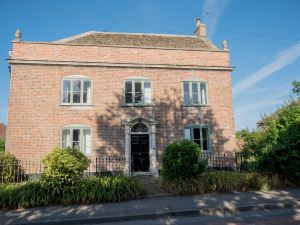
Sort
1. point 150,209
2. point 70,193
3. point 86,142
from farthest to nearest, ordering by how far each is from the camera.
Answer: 1. point 86,142
2. point 70,193
3. point 150,209

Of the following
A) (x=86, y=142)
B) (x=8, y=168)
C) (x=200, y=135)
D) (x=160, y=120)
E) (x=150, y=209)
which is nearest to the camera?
(x=150, y=209)

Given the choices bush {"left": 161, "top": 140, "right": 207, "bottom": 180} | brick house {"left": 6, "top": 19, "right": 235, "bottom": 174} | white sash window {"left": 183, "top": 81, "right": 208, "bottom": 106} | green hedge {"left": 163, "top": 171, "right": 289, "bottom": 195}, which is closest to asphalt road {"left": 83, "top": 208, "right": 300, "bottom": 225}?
green hedge {"left": 163, "top": 171, "right": 289, "bottom": 195}

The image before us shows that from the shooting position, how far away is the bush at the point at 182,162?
1069 cm

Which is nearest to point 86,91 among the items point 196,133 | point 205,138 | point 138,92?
point 138,92

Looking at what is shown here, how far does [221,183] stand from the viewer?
10.8 m

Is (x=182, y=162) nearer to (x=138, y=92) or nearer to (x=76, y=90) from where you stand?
(x=138, y=92)

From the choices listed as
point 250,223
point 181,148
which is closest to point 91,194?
point 181,148

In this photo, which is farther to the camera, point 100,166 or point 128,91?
point 128,91

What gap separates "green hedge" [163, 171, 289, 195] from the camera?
10.5 m

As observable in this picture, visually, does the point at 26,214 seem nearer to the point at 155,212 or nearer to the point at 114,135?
the point at 155,212

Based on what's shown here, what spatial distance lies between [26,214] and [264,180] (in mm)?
9769

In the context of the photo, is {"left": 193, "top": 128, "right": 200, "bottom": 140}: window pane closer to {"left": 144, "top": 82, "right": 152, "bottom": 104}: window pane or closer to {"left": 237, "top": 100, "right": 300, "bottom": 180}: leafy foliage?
{"left": 144, "top": 82, "right": 152, "bottom": 104}: window pane

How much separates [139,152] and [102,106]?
13.0 ft

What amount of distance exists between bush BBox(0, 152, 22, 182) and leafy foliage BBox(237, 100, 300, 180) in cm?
1256
